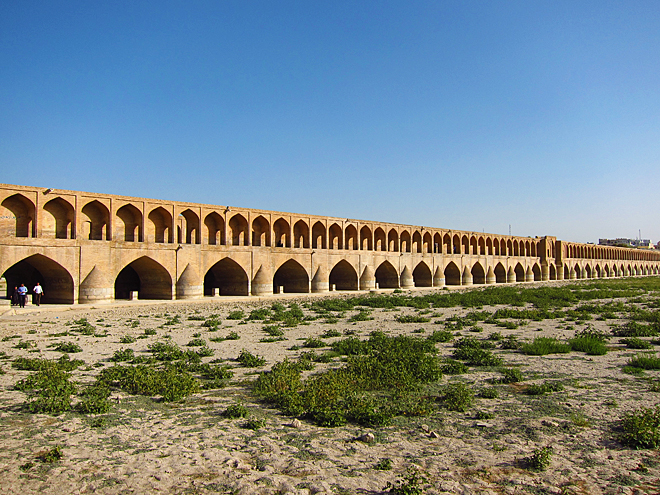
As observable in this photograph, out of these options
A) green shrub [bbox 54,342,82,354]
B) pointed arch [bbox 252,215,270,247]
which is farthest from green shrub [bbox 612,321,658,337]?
pointed arch [bbox 252,215,270,247]

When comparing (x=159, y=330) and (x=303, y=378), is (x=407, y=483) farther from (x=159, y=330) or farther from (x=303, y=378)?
(x=159, y=330)

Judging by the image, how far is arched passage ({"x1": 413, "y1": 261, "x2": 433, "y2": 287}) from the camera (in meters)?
42.4

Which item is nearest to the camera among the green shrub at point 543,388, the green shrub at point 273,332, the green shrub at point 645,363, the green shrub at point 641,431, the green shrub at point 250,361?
the green shrub at point 641,431

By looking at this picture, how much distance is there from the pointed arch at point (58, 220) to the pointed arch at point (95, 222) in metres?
0.98

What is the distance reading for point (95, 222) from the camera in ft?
81.6

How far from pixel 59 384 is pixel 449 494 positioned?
5721mm

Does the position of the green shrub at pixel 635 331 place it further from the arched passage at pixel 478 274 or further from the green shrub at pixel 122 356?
the arched passage at pixel 478 274

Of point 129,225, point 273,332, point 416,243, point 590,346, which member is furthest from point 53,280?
point 416,243

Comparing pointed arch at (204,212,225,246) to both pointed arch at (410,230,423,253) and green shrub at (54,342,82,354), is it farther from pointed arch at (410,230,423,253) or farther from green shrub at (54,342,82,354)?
pointed arch at (410,230,423,253)

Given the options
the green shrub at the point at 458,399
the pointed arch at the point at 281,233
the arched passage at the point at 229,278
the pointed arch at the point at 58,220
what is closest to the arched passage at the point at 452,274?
the pointed arch at the point at 281,233

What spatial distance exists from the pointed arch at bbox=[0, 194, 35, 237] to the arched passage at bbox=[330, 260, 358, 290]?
1939cm

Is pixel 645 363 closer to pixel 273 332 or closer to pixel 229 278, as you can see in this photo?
pixel 273 332

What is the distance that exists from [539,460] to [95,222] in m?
25.2

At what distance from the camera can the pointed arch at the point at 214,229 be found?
2920cm
